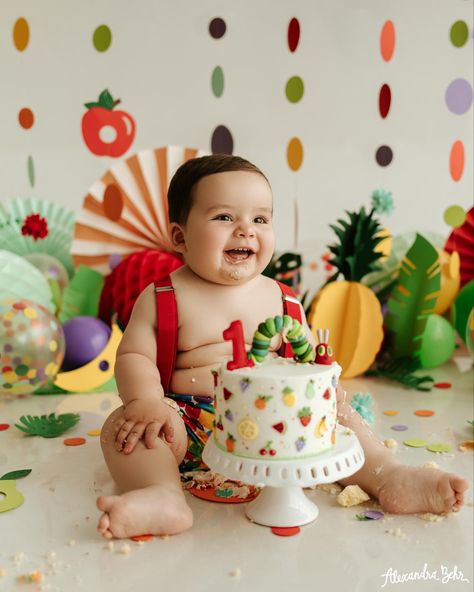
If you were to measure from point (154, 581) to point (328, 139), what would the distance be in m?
1.77

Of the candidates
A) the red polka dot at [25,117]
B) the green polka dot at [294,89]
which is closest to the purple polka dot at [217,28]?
the green polka dot at [294,89]

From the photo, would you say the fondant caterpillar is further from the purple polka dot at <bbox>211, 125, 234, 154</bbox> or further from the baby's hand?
the purple polka dot at <bbox>211, 125, 234, 154</bbox>

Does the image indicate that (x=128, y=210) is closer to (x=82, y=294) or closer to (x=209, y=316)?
(x=82, y=294)

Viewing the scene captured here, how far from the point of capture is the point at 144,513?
33.3 inches

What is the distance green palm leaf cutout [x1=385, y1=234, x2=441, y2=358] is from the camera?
69.3 inches

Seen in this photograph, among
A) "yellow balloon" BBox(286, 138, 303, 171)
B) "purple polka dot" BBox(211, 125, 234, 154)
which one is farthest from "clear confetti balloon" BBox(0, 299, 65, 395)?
"yellow balloon" BBox(286, 138, 303, 171)

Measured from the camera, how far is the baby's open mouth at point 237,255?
1.08m

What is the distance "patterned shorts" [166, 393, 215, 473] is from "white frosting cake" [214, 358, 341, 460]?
0.71ft

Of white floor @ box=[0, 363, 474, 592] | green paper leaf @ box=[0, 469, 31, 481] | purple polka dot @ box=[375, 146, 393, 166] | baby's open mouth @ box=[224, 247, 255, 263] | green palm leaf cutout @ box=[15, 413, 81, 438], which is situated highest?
purple polka dot @ box=[375, 146, 393, 166]

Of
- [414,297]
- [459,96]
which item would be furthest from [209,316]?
[459,96]

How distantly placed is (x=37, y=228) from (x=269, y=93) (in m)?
0.84

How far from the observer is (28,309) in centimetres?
147

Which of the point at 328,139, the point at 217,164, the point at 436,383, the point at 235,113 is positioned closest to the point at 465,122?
the point at 328,139

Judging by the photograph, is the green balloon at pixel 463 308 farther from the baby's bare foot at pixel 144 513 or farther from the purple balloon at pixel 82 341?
the baby's bare foot at pixel 144 513
